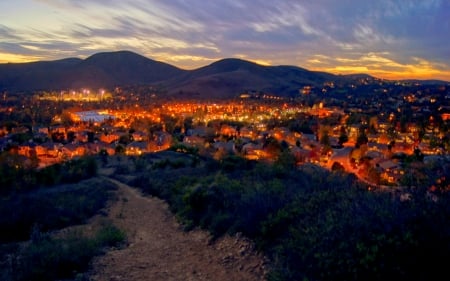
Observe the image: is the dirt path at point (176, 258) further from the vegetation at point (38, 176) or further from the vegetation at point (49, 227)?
the vegetation at point (38, 176)

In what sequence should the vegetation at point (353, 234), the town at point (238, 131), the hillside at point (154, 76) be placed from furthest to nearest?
the hillside at point (154, 76), the town at point (238, 131), the vegetation at point (353, 234)

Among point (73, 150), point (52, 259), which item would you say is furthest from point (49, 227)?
point (73, 150)

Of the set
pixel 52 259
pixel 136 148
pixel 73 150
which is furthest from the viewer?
pixel 136 148

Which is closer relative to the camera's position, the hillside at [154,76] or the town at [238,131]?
the town at [238,131]

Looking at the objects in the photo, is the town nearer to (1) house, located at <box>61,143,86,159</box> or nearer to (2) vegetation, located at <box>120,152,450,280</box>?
(1) house, located at <box>61,143,86,159</box>

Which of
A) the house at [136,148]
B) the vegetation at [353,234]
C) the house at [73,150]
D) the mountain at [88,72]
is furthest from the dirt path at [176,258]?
the mountain at [88,72]

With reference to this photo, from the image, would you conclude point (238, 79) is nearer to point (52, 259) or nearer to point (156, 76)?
point (156, 76)
